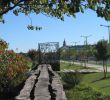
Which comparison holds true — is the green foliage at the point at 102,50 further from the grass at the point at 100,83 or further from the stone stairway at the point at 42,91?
the stone stairway at the point at 42,91

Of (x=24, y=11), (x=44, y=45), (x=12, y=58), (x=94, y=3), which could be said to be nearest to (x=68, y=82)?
(x=12, y=58)

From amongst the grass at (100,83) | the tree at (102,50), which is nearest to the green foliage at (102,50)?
the tree at (102,50)

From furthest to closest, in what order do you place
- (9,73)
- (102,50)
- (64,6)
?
(102,50)
(9,73)
(64,6)

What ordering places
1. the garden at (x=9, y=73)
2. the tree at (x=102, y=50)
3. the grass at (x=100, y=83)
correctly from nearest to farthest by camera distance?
the garden at (x=9, y=73), the grass at (x=100, y=83), the tree at (x=102, y=50)

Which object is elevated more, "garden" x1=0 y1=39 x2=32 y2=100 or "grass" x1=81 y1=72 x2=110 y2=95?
"garden" x1=0 y1=39 x2=32 y2=100

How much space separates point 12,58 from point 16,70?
4.69 ft

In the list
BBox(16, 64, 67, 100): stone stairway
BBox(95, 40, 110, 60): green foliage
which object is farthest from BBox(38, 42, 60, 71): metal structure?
BBox(16, 64, 67, 100): stone stairway

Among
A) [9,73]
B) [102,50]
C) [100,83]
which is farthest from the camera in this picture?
[102,50]

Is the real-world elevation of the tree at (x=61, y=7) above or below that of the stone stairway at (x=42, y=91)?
above

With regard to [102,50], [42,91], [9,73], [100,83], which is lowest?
[100,83]

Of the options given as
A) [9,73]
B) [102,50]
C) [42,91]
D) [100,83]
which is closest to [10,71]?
[9,73]

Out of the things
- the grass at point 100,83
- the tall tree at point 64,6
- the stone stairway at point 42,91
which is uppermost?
the tall tree at point 64,6

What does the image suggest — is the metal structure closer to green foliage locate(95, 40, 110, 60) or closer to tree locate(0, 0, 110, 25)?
green foliage locate(95, 40, 110, 60)

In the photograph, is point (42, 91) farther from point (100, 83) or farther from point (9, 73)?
point (100, 83)
